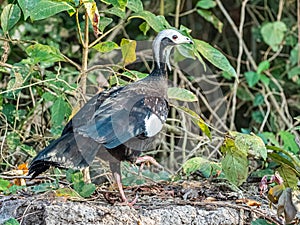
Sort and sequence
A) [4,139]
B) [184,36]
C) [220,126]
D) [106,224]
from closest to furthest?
[106,224], [184,36], [4,139], [220,126]

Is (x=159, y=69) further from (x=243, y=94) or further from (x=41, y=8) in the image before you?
(x=243, y=94)

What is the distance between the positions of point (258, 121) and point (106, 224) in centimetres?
277

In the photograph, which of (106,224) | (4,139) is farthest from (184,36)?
(4,139)

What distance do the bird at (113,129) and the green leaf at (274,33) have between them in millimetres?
2338

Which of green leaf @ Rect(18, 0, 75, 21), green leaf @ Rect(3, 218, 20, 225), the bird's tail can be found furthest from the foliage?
green leaf @ Rect(3, 218, 20, 225)

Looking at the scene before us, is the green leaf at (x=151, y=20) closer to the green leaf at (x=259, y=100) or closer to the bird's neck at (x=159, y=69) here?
the bird's neck at (x=159, y=69)

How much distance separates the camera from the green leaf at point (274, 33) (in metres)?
4.64

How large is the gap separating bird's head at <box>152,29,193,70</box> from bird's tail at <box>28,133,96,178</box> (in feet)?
1.65

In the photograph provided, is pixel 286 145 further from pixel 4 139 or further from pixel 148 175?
pixel 4 139

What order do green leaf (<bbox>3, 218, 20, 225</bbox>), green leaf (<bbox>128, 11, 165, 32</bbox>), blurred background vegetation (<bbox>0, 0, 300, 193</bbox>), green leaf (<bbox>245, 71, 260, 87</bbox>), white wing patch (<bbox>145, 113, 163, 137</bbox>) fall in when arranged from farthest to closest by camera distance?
green leaf (<bbox>245, 71, 260, 87</bbox>)
blurred background vegetation (<bbox>0, 0, 300, 193</bbox>)
green leaf (<bbox>128, 11, 165, 32</bbox>)
white wing patch (<bbox>145, 113, 163, 137</bbox>)
green leaf (<bbox>3, 218, 20, 225</bbox>)

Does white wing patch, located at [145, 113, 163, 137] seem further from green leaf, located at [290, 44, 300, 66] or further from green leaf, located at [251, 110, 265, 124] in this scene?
green leaf, located at [290, 44, 300, 66]

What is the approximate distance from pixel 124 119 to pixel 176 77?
7.47 feet

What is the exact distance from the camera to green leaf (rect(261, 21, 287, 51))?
4645mm

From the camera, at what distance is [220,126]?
Answer: 4.40m
